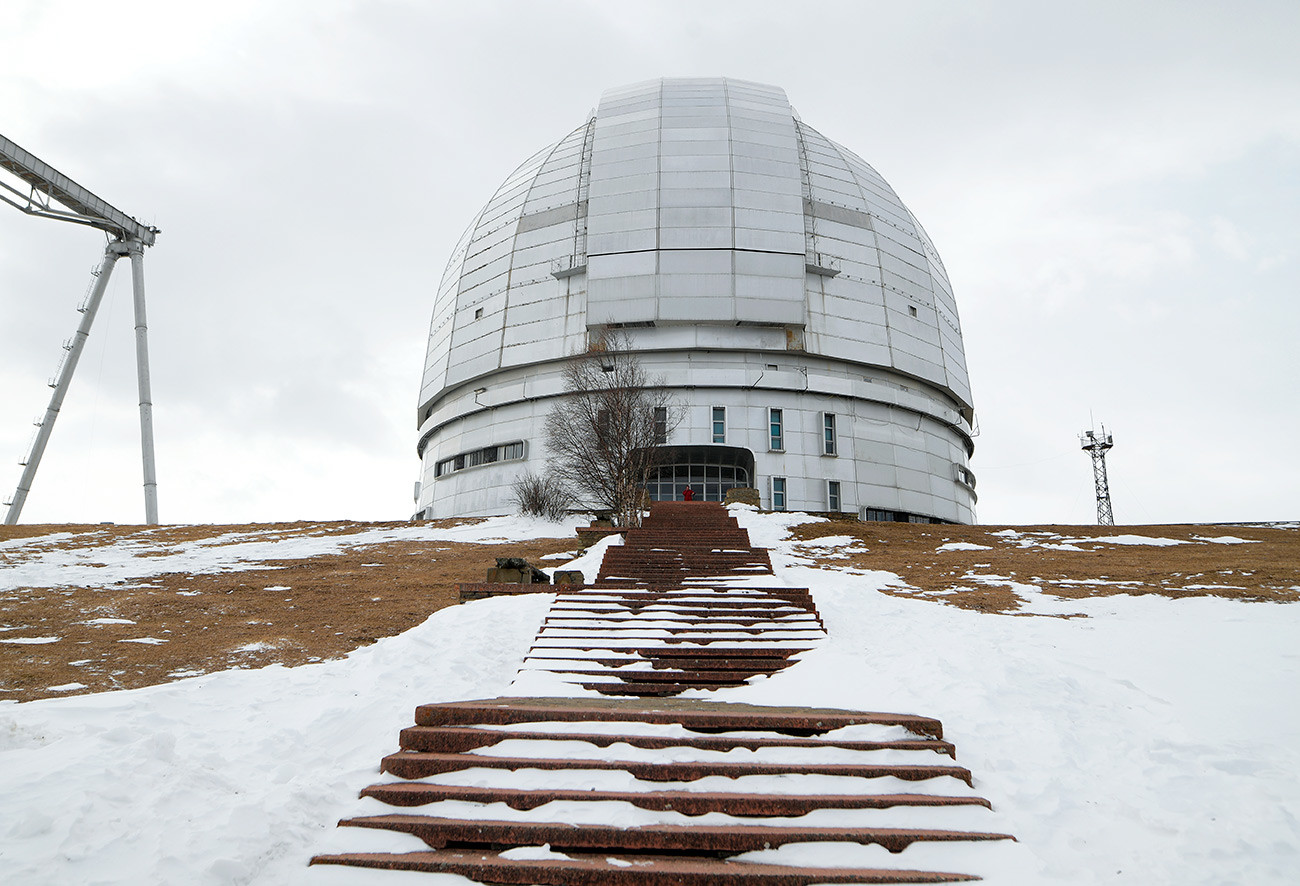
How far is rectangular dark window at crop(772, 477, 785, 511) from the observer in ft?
102

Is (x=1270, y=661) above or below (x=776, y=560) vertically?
below

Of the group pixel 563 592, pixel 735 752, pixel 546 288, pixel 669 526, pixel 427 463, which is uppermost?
pixel 546 288

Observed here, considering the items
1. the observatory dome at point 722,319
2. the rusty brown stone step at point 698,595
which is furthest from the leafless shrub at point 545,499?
the rusty brown stone step at point 698,595

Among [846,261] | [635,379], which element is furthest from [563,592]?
[846,261]

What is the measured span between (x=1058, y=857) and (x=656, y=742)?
2715 millimetres

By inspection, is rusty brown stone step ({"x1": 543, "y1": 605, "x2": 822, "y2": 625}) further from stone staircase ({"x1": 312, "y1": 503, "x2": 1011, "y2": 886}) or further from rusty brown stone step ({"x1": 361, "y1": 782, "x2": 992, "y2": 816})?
rusty brown stone step ({"x1": 361, "y1": 782, "x2": 992, "y2": 816})

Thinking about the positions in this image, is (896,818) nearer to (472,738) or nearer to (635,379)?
(472,738)

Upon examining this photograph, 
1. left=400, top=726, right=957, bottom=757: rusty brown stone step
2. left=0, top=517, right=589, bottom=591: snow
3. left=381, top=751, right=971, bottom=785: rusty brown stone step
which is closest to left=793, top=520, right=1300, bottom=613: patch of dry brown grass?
left=400, top=726, right=957, bottom=757: rusty brown stone step

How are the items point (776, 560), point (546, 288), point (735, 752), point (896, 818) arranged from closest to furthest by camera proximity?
point (896, 818) < point (735, 752) < point (776, 560) < point (546, 288)

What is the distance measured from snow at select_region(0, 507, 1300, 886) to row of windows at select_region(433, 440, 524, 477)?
2440cm

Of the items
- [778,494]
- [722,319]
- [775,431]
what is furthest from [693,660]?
[722,319]

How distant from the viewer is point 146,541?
73.0 feet

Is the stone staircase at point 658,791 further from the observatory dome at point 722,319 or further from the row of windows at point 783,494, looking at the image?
the observatory dome at point 722,319

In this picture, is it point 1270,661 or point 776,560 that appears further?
point 776,560
